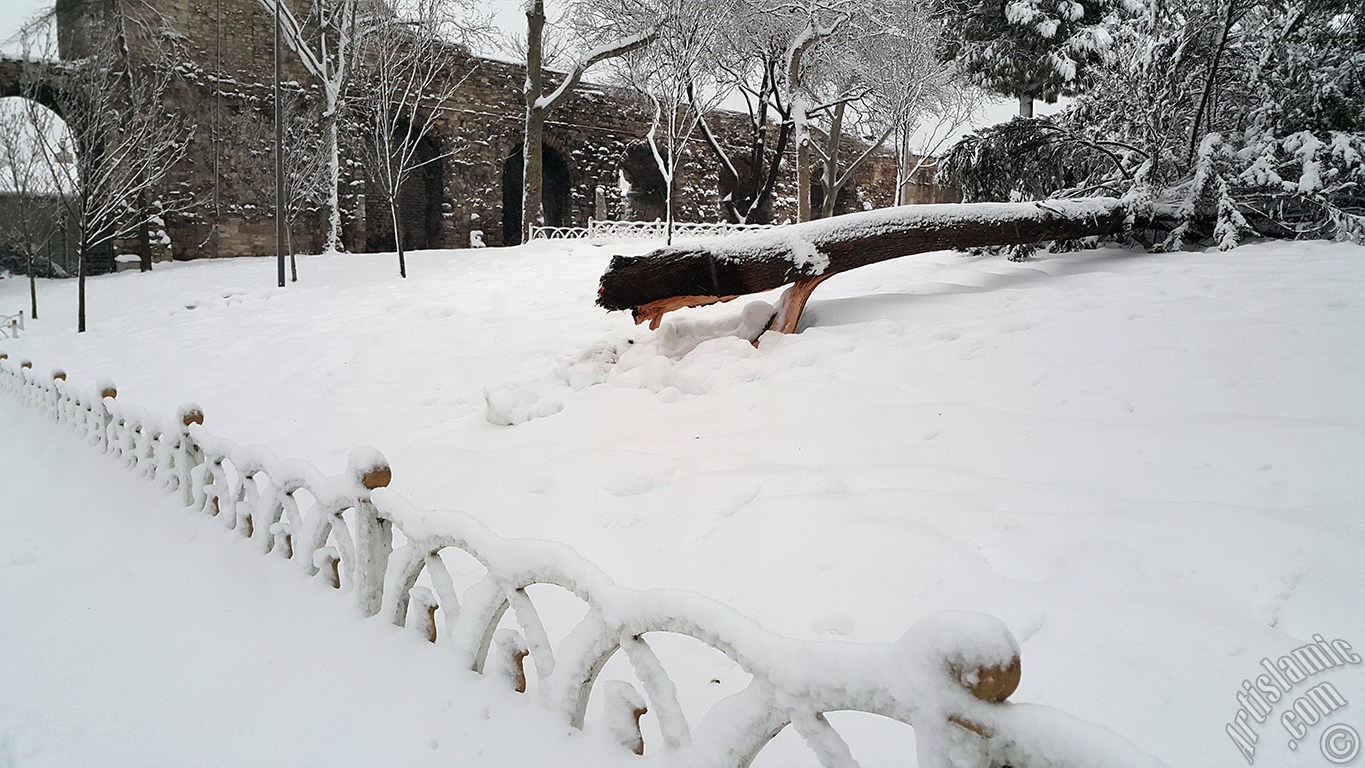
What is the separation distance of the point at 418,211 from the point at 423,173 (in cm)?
107

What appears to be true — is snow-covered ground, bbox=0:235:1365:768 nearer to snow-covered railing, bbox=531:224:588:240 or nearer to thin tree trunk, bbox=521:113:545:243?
snow-covered railing, bbox=531:224:588:240

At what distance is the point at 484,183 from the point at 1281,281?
18.5 metres

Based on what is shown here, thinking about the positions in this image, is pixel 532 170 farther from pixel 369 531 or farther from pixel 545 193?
pixel 369 531

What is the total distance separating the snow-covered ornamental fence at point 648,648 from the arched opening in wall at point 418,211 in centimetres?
1851

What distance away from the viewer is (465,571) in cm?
237

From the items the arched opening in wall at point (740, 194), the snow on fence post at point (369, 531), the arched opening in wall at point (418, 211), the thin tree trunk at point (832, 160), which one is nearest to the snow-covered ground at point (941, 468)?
the snow on fence post at point (369, 531)

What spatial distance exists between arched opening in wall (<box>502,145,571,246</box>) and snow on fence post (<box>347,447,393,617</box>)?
805 inches

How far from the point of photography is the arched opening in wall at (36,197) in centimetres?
1067

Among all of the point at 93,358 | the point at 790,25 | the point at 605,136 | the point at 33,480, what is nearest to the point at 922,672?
the point at 33,480

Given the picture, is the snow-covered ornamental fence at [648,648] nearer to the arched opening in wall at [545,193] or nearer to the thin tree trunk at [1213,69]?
the thin tree trunk at [1213,69]

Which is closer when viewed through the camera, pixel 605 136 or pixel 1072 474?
pixel 1072 474

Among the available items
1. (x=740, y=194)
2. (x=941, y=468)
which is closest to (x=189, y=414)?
(x=941, y=468)

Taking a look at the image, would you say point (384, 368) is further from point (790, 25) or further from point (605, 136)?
point (605, 136)

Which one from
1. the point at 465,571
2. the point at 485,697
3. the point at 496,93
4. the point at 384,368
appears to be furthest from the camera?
the point at 496,93
